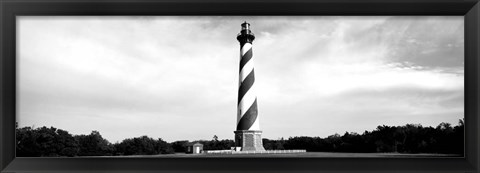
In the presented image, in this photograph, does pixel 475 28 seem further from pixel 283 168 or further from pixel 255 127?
pixel 255 127

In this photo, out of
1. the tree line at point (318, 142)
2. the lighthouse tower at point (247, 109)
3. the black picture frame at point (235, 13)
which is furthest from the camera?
the lighthouse tower at point (247, 109)

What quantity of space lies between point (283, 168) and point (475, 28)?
41.8 inches

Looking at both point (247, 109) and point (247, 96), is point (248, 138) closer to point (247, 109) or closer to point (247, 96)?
point (247, 109)

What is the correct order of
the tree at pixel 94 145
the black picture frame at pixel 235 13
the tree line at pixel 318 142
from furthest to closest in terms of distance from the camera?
the tree at pixel 94 145
the tree line at pixel 318 142
the black picture frame at pixel 235 13

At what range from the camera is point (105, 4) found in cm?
166

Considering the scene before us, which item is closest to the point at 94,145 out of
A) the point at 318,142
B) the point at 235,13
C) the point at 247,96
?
the point at 235,13

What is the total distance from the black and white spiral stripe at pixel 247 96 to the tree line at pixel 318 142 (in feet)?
9.45

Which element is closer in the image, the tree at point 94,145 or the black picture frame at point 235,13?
the black picture frame at point 235,13

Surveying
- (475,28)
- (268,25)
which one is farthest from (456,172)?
(268,25)

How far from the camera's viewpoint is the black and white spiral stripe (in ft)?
19.5

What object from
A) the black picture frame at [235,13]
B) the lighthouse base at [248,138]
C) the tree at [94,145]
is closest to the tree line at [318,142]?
the tree at [94,145]

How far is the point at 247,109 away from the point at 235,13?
4.47 m

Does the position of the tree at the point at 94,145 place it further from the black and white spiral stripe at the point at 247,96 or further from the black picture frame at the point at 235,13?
the black and white spiral stripe at the point at 247,96

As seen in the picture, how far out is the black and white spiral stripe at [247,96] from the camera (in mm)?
5949
